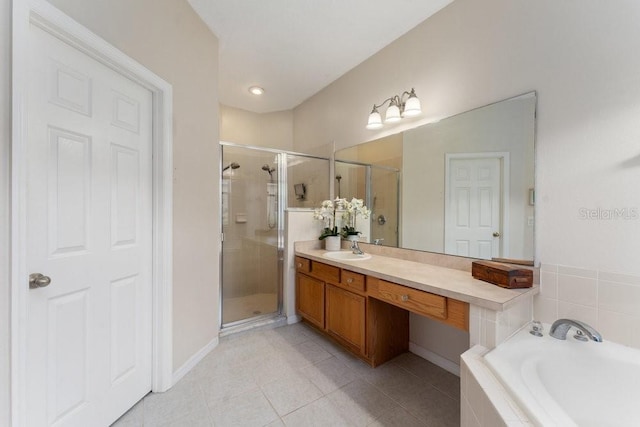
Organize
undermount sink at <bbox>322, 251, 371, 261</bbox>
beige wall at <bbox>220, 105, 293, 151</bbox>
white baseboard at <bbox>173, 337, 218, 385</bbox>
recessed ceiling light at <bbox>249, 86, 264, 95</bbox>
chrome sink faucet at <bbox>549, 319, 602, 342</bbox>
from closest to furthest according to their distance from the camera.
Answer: chrome sink faucet at <bbox>549, 319, 602, 342</bbox>, white baseboard at <bbox>173, 337, 218, 385</bbox>, undermount sink at <bbox>322, 251, 371, 261</bbox>, recessed ceiling light at <bbox>249, 86, 264, 95</bbox>, beige wall at <bbox>220, 105, 293, 151</bbox>

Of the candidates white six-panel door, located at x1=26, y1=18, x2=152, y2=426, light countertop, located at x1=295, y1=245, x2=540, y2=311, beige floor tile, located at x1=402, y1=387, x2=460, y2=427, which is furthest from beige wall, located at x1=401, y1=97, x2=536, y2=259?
white six-panel door, located at x1=26, y1=18, x2=152, y2=426

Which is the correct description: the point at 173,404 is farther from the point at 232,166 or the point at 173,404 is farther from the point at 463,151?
the point at 463,151

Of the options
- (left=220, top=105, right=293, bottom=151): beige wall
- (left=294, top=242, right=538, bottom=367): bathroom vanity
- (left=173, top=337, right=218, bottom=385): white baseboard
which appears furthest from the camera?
(left=220, top=105, right=293, bottom=151): beige wall

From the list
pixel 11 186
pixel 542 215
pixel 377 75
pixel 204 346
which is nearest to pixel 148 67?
pixel 11 186

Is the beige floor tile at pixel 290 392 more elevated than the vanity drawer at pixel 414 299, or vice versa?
the vanity drawer at pixel 414 299

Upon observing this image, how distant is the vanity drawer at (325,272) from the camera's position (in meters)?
2.13

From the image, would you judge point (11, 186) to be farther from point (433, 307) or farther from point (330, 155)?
point (330, 155)

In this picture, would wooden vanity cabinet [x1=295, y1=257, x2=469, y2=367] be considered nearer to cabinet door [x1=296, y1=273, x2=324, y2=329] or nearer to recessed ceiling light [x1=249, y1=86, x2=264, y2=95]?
cabinet door [x1=296, y1=273, x2=324, y2=329]

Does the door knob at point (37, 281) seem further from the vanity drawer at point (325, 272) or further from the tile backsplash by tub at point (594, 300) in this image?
the tile backsplash by tub at point (594, 300)

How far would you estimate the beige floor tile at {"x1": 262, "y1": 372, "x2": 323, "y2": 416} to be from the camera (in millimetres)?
1568

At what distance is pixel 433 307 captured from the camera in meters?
1.43

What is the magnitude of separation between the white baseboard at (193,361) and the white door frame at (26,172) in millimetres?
87

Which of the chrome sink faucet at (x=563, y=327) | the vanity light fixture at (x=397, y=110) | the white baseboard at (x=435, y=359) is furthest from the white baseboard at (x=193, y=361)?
the vanity light fixture at (x=397, y=110)

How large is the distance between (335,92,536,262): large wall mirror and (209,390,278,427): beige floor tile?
60.9 inches
